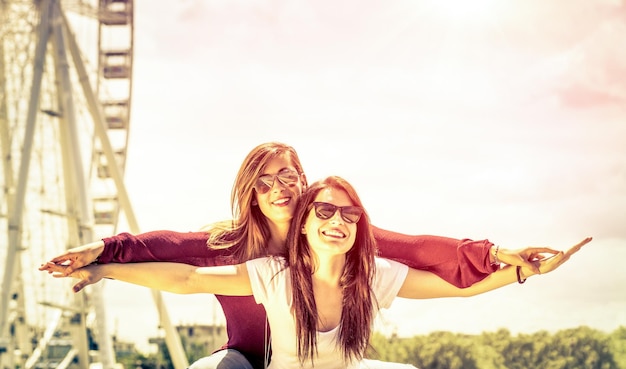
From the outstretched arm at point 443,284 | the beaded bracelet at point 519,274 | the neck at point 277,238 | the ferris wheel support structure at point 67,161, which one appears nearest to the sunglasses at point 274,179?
the neck at point 277,238

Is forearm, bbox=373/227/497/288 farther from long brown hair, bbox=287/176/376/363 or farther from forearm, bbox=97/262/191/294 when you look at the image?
forearm, bbox=97/262/191/294

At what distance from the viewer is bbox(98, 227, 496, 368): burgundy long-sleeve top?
4898 mm

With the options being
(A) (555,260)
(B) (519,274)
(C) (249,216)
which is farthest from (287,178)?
(A) (555,260)

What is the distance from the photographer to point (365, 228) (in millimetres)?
4777

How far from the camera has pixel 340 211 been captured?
4633mm

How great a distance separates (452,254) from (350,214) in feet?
1.94

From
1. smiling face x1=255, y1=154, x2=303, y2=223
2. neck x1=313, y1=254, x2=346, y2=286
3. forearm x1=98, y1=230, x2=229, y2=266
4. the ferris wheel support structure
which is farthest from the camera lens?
the ferris wheel support structure

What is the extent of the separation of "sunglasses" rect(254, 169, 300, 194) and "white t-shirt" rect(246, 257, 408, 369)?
0.38 meters

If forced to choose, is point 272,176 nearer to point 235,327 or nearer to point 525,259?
point 235,327

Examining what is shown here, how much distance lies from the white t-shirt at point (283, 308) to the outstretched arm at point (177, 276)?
8cm

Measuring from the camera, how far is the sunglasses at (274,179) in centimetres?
500

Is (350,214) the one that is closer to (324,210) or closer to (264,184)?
(324,210)

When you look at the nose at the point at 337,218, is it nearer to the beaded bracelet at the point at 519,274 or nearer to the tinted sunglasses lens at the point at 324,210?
the tinted sunglasses lens at the point at 324,210

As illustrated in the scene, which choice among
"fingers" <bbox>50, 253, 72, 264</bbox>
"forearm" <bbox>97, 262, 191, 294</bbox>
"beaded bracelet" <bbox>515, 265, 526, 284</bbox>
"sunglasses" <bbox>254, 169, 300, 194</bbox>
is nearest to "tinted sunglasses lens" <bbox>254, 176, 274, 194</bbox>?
"sunglasses" <bbox>254, 169, 300, 194</bbox>
